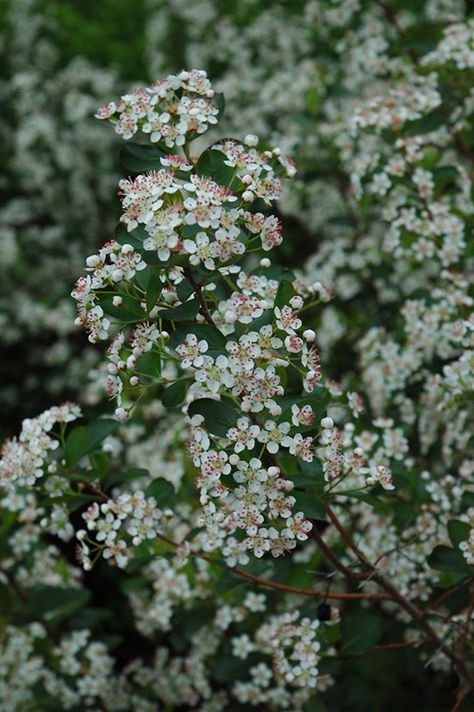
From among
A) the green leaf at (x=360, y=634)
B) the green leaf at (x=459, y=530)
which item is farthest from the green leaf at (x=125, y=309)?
the green leaf at (x=360, y=634)

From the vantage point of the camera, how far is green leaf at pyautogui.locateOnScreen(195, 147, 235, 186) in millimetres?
1854

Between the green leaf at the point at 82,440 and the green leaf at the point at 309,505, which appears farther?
the green leaf at the point at 82,440

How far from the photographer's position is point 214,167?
73.7 inches

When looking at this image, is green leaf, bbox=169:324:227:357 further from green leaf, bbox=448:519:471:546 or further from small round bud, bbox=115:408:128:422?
green leaf, bbox=448:519:471:546

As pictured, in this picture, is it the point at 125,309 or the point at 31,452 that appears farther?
the point at 31,452

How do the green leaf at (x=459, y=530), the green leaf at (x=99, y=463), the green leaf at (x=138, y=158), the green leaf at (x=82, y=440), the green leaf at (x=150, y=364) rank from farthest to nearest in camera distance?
1. the green leaf at (x=99, y=463)
2. the green leaf at (x=82, y=440)
3. the green leaf at (x=459, y=530)
4. the green leaf at (x=138, y=158)
5. the green leaf at (x=150, y=364)

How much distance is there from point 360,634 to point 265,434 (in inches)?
34.5

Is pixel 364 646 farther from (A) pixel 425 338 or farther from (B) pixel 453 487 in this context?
(A) pixel 425 338

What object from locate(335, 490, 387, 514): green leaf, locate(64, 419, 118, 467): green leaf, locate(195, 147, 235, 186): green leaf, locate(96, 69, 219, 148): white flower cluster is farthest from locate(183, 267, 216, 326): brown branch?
locate(64, 419, 118, 467): green leaf

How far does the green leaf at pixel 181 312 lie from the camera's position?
1771 mm

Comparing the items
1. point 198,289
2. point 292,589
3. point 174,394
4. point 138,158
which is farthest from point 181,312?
point 292,589

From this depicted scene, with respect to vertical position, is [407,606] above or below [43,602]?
below

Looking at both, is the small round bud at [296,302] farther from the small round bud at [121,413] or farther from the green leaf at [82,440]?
the green leaf at [82,440]

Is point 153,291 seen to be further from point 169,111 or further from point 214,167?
point 169,111
